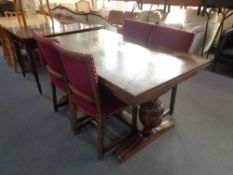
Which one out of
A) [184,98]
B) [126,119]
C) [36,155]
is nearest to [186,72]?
[126,119]

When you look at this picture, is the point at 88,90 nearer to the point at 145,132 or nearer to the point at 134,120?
the point at 134,120

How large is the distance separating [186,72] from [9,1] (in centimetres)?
539

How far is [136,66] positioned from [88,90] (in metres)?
0.39

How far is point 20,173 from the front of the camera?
5.03ft

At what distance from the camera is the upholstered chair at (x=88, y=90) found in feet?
4.01

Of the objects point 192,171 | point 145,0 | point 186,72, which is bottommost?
point 192,171

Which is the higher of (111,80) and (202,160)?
(111,80)

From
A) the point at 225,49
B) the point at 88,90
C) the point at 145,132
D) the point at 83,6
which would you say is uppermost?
the point at 83,6

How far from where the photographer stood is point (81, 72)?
4.22 ft

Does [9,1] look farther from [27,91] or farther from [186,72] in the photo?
[186,72]

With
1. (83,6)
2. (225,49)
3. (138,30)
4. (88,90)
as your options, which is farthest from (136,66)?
(83,6)

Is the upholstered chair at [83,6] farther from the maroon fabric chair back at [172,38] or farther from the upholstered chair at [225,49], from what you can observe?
the maroon fabric chair back at [172,38]

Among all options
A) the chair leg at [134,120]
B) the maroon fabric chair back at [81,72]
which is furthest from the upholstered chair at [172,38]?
the maroon fabric chair back at [81,72]

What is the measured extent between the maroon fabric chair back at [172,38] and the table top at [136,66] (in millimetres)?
175
